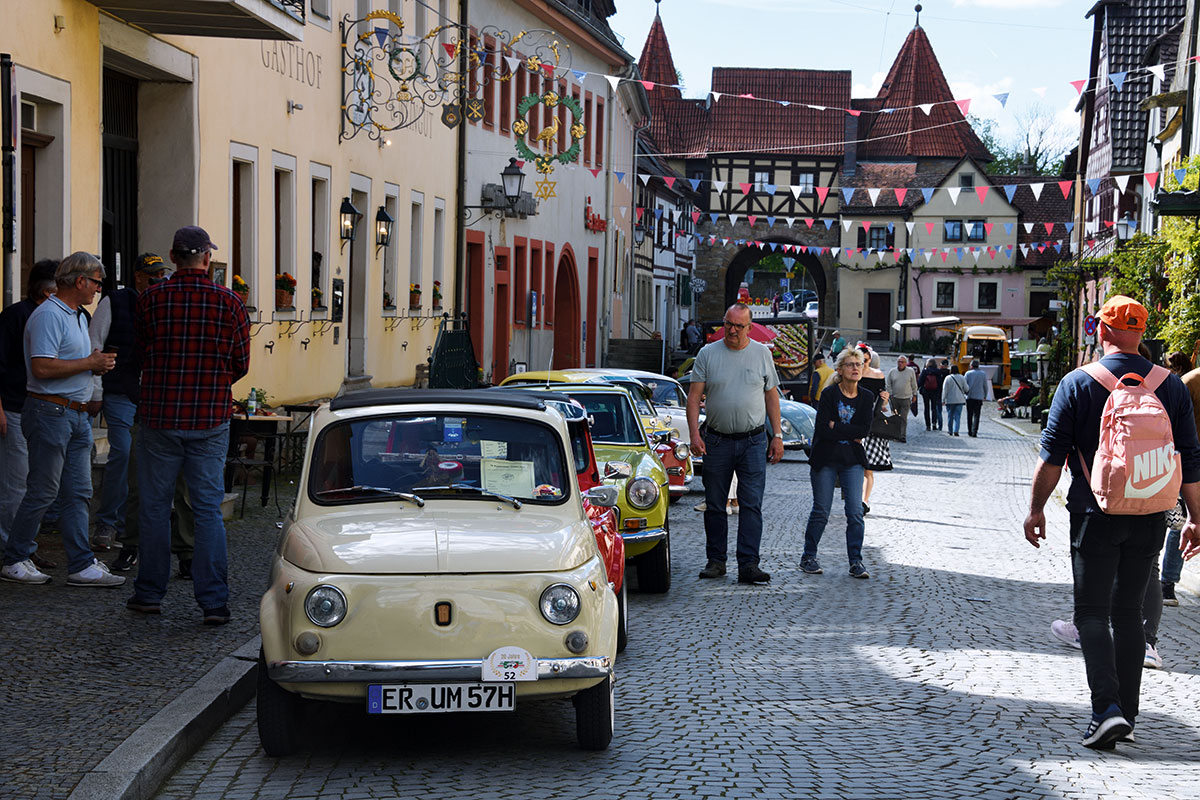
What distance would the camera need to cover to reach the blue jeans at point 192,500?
8445 mm

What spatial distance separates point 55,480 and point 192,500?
1.28m

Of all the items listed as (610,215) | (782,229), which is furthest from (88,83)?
(782,229)

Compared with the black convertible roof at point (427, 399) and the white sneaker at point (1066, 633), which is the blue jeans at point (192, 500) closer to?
the black convertible roof at point (427, 399)

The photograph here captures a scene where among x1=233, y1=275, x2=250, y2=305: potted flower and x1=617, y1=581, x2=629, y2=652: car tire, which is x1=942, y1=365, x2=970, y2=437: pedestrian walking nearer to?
x1=233, y1=275, x2=250, y2=305: potted flower

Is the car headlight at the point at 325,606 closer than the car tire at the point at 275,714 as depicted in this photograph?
Yes

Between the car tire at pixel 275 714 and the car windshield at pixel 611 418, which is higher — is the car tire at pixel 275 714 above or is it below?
below

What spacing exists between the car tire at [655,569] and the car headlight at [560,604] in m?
4.49

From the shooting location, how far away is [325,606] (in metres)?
5.97

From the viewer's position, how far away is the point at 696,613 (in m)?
10.1

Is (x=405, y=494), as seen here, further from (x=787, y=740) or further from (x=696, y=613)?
(x=696, y=613)

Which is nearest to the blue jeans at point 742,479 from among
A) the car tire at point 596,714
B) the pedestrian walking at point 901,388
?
the car tire at point 596,714

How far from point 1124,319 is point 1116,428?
1.72 ft

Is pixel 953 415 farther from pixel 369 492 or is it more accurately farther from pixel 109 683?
pixel 109 683

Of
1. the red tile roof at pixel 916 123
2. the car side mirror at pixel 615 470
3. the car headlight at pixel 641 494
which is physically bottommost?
the car headlight at pixel 641 494
